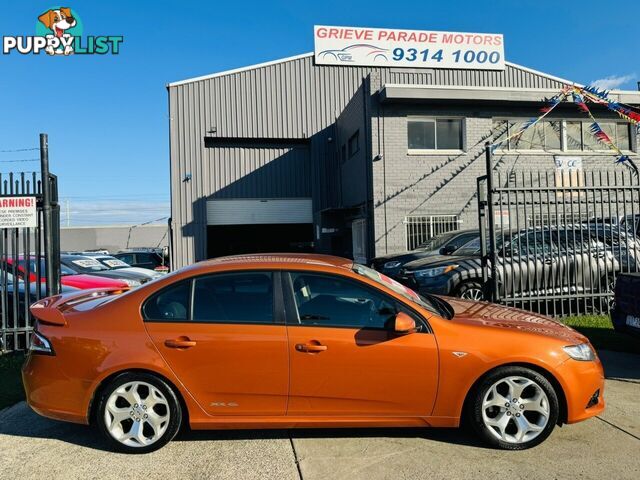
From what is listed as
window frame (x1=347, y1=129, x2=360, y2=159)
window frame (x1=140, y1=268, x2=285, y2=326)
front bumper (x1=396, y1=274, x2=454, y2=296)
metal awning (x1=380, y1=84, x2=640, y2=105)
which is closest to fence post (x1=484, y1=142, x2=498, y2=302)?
front bumper (x1=396, y1=274, x2=454, y2=296)

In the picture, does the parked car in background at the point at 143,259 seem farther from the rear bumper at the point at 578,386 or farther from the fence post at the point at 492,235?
the rear bumper at the point at 578,386

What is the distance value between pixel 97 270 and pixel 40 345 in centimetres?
649

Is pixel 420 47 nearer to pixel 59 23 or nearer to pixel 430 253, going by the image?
pixel 430 253

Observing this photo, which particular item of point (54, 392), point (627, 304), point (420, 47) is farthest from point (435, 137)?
point (54, 392)

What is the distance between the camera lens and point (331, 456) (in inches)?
141

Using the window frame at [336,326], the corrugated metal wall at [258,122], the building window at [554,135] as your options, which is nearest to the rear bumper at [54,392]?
the window frame at [336,326]

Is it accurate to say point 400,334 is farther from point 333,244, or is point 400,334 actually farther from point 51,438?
point 333,244

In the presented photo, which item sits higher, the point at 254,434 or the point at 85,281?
the point at 85,281

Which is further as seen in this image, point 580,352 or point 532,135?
point 532,135

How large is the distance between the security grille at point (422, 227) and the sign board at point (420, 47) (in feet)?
29.8

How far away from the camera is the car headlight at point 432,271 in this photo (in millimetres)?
8852

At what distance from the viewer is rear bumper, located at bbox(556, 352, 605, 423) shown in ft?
12.1

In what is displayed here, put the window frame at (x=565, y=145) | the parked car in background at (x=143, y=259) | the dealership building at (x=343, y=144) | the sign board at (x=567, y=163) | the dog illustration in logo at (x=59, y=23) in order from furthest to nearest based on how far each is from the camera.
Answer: the parked car in background at (x=143, y=259), the dog illustration in logo at (x=59, y=23), the sign board at (x=567, y=163), the window frame at (x=565, y=145), the dealership building at (x=343, y=144)

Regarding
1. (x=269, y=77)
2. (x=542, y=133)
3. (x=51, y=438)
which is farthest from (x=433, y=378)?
(x=269, y=77)
